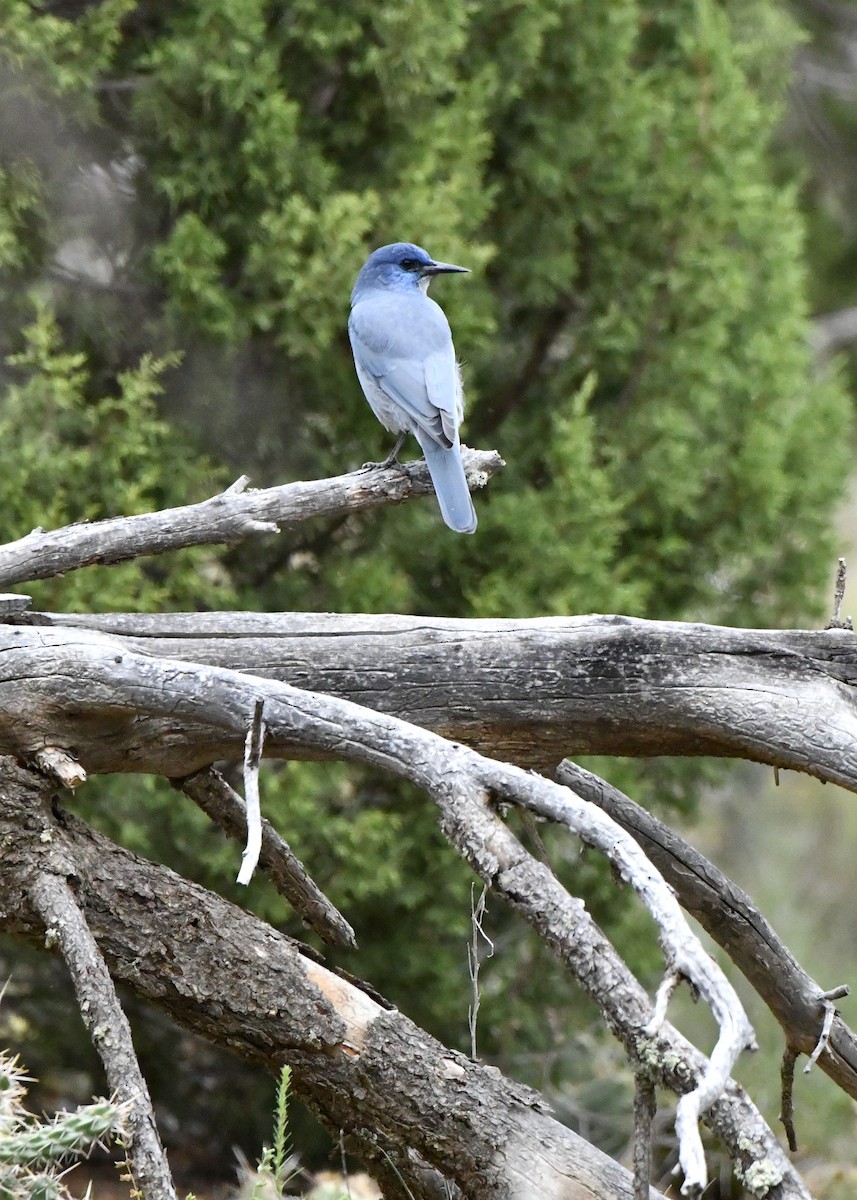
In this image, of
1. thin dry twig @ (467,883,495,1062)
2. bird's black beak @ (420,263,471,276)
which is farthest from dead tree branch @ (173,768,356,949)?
bird's black beak @ (420,263,471,276)

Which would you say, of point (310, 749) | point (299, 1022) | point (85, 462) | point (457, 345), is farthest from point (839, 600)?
point (85, 462)

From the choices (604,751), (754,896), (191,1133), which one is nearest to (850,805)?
(754,896)

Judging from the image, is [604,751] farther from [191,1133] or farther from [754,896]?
[754,896]

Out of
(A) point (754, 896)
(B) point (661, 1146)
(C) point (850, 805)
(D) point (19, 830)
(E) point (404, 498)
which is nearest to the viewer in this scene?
(D) point (19, 830)

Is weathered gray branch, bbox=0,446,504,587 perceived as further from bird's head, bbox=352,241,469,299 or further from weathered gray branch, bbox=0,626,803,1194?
bird's head, bbox=352,241,469,299

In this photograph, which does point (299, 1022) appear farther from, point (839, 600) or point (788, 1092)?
point (839, 600)

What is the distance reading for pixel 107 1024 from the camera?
247 cm

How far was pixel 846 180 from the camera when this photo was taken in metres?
11.4

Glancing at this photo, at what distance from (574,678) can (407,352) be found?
1.88 m

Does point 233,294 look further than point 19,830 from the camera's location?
Yes

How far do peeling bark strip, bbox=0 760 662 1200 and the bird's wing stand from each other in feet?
6.12

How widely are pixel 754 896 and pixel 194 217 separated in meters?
5.50

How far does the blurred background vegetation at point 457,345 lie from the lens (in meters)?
4.72

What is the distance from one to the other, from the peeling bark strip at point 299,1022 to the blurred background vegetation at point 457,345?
1.85 meters
